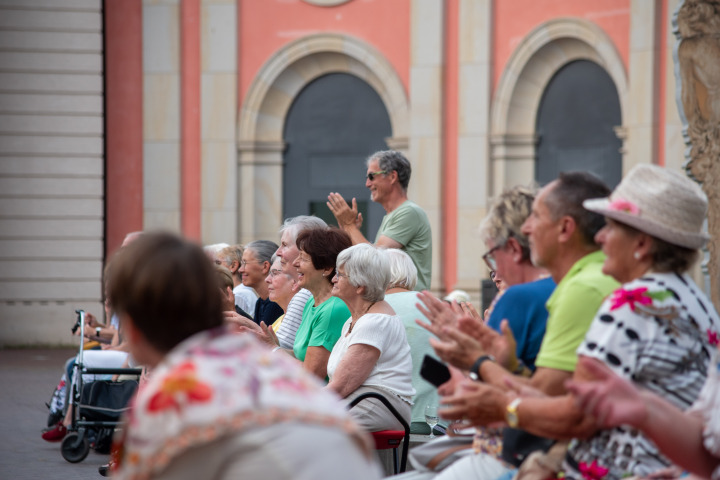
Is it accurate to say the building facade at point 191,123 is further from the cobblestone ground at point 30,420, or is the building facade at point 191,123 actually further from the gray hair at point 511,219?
the gray hair at point 511,219

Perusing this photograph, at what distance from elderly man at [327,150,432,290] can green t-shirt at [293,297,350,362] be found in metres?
0.97

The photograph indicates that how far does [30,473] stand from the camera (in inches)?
303

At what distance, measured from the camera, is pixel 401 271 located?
19.5 ft

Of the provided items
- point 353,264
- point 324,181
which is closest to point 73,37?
point 324,181

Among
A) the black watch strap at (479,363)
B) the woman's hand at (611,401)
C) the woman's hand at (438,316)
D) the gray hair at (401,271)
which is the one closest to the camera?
the woman's hand at (611,401)

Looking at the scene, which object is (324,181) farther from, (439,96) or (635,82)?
(635,82)

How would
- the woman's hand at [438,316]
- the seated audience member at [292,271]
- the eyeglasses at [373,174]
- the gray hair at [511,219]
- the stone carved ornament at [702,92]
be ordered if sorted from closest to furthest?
the woman's hand at [438,316]
the gray hair at [511,219]
the seated audience member at [292,271]
the eyeglasses at [373,174]
the stone carved ornament at [702,92]

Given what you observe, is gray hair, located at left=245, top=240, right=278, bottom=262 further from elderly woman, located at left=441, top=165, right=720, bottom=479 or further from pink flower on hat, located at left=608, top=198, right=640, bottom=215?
pink flower on hat, located at left=608, top=198, right=640, bottom=215

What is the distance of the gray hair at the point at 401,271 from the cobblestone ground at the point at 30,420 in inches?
113

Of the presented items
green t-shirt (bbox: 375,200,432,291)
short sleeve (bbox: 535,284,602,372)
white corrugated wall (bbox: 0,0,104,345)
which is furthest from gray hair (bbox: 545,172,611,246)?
white corrugated wall (bbox: 0,0,104,345)

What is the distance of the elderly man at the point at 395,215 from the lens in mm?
6777

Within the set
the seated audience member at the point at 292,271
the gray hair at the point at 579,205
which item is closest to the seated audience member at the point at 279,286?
the seated audience member at the point at 292,271

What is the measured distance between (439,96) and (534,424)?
1403 cm

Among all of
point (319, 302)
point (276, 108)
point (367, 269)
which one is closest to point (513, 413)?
Answer: point (367, 269)
